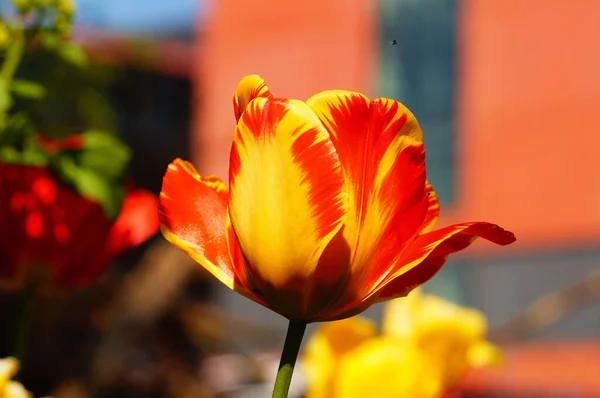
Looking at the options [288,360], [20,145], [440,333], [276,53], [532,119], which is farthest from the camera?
[276,53]

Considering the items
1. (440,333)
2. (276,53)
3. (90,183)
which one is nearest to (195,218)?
(90,183)

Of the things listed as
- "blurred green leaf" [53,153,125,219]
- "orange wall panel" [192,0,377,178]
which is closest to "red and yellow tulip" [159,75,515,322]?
"blurred green leaf" [53,153,125,219]

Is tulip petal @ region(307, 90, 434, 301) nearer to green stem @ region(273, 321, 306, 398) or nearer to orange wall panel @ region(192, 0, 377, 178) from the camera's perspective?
green stem @ region(273, 321, 306, 398)

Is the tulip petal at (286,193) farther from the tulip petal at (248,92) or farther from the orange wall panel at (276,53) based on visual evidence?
the orange wall panel at (276,53)

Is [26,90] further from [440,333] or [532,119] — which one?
[532,119]

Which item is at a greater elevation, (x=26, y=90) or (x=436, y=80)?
(x=26, y=90)

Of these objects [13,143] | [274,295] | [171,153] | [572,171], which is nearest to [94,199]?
[13,143]

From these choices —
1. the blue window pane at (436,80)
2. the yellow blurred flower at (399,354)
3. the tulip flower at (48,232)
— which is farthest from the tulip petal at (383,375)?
the blue window pane at (436,80)

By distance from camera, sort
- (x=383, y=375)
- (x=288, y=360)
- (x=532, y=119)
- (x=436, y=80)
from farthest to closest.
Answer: (x=436, y=80) < (x=532, y=119) < (x=383, y=375) < (x=288, y=360)
